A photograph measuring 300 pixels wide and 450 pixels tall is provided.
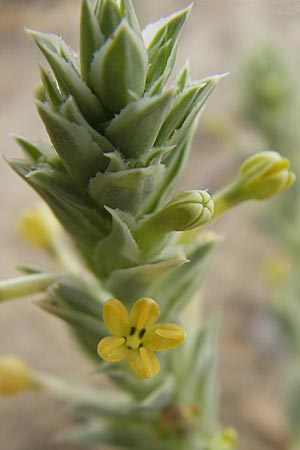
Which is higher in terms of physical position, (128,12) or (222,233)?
(128,12)

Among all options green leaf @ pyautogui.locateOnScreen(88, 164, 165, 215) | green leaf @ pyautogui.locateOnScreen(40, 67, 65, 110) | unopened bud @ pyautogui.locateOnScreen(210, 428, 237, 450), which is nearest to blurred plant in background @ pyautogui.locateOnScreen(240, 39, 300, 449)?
unopened bud @ pyautogui.locateOnScreen(210, 428, 237, 450)

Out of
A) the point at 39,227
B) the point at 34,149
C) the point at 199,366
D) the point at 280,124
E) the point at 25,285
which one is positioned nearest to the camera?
the point at 34,149

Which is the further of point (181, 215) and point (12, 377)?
point (12, 377)

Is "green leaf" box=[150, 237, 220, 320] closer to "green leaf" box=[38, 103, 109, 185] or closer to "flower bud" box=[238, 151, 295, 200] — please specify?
"flower bud" box=[238, 151, 295, 200]

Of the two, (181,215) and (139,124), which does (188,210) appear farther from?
(139,124)

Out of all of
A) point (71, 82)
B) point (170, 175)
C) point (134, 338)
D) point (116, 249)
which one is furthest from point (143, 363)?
point (71, 82)

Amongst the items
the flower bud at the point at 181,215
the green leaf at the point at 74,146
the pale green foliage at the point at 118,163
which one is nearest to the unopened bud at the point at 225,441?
the pale green foliage at the point at 118,163

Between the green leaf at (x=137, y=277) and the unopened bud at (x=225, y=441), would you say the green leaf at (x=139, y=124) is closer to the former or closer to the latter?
the green leaf at (x=137, y=277)
